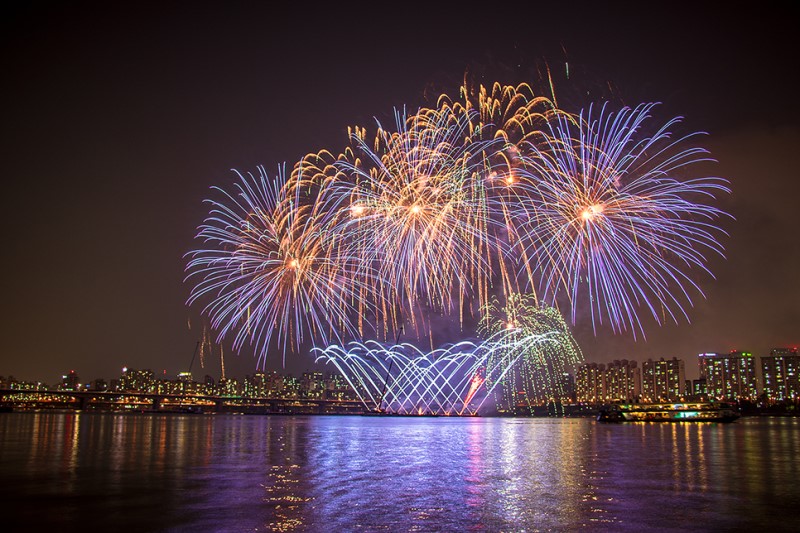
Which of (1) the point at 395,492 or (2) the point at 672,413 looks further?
(2) the point at 672,413

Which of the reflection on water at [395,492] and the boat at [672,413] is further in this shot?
the boat at [672,413]

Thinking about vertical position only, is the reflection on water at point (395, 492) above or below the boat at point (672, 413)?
above

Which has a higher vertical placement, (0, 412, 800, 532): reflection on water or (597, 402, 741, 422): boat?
(0, 412, 800, 532): reflection on water

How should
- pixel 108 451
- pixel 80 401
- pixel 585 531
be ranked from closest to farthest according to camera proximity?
pixel 585 531 → pixel 108 451 → pixel 80 401

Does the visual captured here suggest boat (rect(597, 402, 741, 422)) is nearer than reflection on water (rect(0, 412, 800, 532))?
No

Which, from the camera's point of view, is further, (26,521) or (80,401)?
(80,401)

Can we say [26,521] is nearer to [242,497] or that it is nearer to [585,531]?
[242,497]

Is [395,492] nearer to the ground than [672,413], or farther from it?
farther from it

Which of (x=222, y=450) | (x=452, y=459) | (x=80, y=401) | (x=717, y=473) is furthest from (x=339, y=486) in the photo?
(x=80, y=401)
